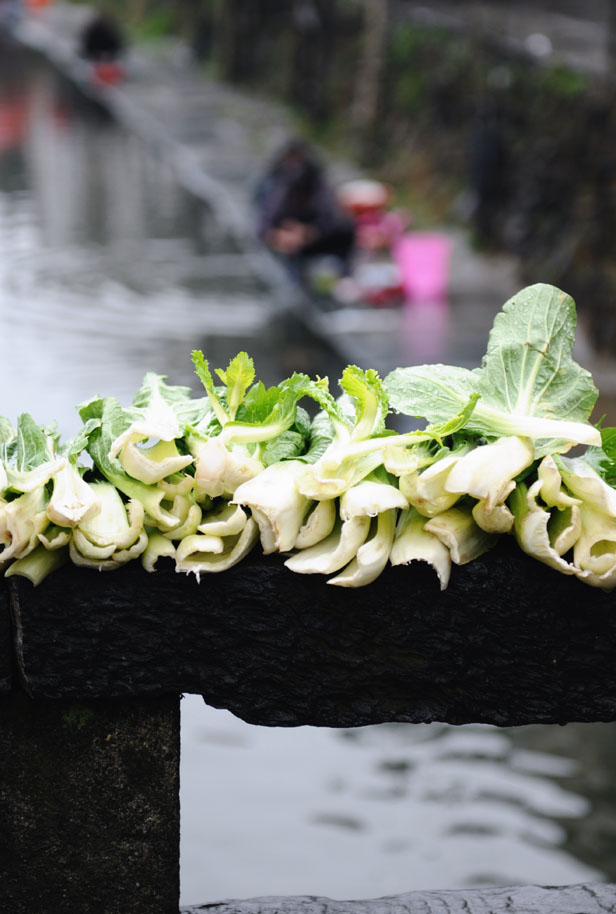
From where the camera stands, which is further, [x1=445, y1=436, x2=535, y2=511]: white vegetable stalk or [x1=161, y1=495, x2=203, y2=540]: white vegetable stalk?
[x1=161, y1=495, x2=203, y2=540]: white vegetable stalk

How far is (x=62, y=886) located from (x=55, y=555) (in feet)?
2.05

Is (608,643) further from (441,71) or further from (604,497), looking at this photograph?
(441,71)

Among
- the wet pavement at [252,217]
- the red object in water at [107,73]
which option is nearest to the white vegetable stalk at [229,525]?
the wet pavement at [252,217]

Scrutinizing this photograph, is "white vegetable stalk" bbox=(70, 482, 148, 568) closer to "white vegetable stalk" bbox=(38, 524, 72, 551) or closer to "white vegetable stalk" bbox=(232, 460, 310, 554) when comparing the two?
"white vegetable stalk" bbox=(38, 524, 72, 551)

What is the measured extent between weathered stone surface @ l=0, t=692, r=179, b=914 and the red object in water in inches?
1150

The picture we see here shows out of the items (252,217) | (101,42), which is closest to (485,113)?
(252,217)

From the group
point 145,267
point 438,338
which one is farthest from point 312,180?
point 438,338

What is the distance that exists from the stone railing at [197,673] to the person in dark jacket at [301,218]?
10363 mm

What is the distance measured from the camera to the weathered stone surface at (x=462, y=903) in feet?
8.36

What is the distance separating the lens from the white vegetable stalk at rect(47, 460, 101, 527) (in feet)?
6.67

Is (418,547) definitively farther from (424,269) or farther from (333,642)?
(424,269)

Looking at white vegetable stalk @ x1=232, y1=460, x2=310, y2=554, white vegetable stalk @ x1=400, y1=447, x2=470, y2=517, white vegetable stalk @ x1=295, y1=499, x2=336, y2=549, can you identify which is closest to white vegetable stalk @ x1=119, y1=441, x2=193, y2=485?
white vegetable stalk @ x1=232, y1=460, x2=310, y2=554

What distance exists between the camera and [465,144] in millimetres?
16609

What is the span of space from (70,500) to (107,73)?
2983cm
